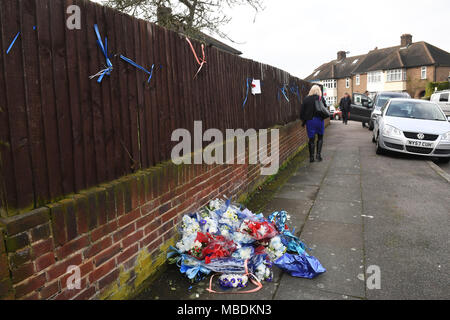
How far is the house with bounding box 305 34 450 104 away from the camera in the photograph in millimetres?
43062

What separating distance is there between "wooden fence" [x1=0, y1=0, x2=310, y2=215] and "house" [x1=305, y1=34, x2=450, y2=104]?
37960 millimetres

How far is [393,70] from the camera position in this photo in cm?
4641

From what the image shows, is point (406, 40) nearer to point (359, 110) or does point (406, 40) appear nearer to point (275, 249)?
point (359, 110)

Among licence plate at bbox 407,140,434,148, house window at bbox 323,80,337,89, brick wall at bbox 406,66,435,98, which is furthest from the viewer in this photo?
house window at bbox 323,80,337,89

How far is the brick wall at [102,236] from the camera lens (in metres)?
1.81

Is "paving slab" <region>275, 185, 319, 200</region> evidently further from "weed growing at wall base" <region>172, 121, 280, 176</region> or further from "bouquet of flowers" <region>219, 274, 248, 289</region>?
"bouquet of flowers" <region>219, 274, 248, 289</region>

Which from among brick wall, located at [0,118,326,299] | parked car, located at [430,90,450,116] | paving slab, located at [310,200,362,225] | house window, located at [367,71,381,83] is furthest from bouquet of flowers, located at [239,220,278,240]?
house window, located at [367,71,381,83]


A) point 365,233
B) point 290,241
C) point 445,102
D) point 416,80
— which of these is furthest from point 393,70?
point 290,241

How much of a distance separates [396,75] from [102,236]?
5165 cm

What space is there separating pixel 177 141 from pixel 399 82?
50.0m

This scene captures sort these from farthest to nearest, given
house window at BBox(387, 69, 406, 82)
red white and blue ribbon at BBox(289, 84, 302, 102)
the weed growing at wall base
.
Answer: house window at BBox(387, 69, 406, 82), red white and blue ribbon at BBox(289, 84, 302, 102), the weed growing at wall base

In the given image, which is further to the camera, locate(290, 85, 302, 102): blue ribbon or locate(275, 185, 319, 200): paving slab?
locate(290, 85, 302, 102): blue ribbon

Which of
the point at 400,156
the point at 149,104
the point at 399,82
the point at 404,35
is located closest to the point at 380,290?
the point at 149,104
